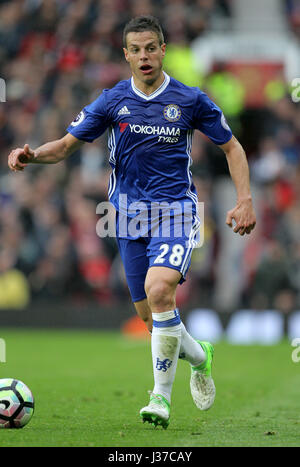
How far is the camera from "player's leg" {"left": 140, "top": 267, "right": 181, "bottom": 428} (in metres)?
6.23

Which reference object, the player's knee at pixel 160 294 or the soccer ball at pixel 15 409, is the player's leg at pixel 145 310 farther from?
the soccer ball at pixel 15 409

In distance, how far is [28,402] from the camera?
6324mm

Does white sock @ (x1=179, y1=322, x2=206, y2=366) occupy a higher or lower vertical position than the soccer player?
lower

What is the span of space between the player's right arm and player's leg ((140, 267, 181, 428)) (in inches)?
45.3

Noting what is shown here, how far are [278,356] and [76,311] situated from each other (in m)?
4.82

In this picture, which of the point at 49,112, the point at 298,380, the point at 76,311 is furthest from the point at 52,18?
the point at 298,380

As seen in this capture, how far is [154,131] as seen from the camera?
6.63 m

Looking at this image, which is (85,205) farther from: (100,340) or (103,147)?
(100,340)

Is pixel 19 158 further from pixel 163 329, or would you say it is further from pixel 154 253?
pixel 163 329

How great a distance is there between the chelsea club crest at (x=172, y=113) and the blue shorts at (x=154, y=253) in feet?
2.42

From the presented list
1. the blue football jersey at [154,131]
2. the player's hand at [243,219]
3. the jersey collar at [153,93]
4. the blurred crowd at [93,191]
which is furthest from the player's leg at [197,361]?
the blurred crowd at [93,191]

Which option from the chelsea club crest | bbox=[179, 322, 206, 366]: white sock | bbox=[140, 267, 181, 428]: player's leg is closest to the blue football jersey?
the chelsea club crest

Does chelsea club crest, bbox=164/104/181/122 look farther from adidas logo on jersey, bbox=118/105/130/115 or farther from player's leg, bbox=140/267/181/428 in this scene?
player's leg, bbox=140/267/181/428

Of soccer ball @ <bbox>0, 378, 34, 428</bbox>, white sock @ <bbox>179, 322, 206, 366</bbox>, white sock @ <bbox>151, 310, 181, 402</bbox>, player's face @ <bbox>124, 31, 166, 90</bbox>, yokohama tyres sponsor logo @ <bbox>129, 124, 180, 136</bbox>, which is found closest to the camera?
soccer ball @ <bbox>0, 378, 34, 428</bbox>
